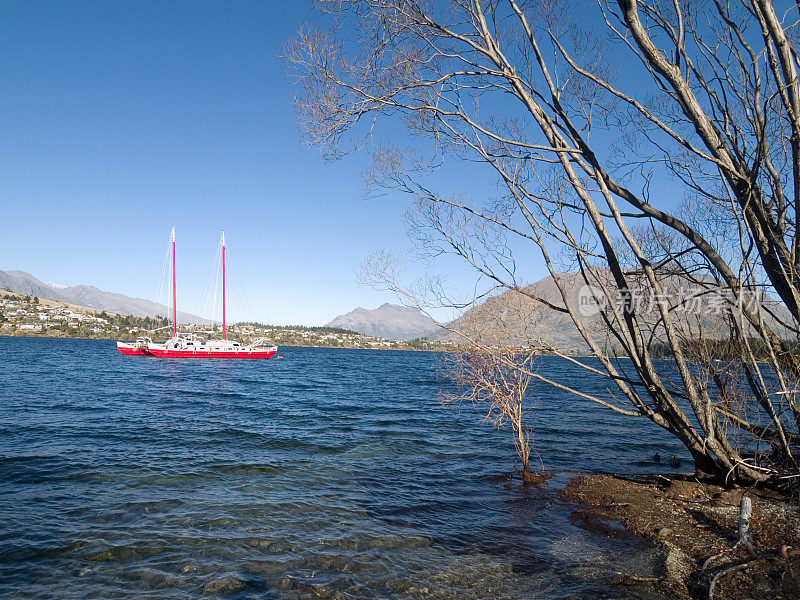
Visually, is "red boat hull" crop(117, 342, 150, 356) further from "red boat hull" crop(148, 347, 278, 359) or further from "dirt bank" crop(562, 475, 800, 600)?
"dirt bank" crop(562, 475, 800, 600)

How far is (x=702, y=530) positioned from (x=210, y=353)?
7932cm

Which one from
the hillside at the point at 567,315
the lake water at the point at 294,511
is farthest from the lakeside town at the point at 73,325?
the hillside at the point at 567,315

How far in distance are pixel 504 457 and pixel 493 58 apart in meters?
11.2

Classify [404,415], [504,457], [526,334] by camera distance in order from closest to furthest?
1. [526,334]
2. [504,457]
3. [404,415]

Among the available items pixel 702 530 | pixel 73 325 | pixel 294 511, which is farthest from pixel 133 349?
pixel 73 325

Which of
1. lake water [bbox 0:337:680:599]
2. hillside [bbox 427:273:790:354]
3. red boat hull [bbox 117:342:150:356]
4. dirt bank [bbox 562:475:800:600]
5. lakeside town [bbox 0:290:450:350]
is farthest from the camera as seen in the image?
lakeside town [bbox 0:290:450:350]

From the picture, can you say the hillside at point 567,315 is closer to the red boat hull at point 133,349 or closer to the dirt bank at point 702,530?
the dirt bank at point 702,530

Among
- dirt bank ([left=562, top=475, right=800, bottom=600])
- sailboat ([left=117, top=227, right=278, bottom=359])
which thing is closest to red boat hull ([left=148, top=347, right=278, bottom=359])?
sailboat ([left=117, top=227, right=278, bottom=359])

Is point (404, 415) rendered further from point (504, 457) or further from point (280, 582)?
point (280, 582)

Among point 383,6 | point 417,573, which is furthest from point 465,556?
point 383,6

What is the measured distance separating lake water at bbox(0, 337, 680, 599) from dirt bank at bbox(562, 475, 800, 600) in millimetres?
481

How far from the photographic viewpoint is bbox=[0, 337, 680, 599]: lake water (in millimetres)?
6215

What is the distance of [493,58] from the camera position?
6844 millimetres

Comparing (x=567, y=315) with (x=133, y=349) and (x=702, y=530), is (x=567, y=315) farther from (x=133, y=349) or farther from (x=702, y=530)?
(x=133, y=349)
